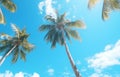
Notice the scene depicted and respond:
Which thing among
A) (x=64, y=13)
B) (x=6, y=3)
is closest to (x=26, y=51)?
(x=64, y=13)

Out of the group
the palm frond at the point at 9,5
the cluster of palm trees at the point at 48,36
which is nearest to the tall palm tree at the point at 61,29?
the cluster of palm trees at the point at 48,36

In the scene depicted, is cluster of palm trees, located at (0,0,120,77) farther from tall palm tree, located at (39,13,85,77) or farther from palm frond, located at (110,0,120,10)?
palm frond, located at (110,0,120,10)

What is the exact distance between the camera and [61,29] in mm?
35594

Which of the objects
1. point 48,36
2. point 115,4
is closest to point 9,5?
point 48,36

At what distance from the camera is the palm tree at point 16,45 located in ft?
120

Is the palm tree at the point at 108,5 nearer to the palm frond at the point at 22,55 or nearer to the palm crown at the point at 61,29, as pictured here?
the palm crown at the point at 61,29

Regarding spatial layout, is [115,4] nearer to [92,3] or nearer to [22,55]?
[92,3]

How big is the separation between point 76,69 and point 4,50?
11545mm

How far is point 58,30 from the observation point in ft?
118

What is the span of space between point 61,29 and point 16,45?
699 cm

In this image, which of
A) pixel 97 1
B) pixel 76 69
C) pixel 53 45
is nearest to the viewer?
pixel 97 1

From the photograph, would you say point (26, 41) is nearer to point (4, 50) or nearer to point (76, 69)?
point (4, 50)

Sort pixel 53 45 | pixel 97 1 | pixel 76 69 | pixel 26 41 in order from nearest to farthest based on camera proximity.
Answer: pixel 97 1 → pixel 76 69 → pixel 53 45 → pixel 26 41

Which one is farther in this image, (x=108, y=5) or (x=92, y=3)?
(x=92, y=3)
